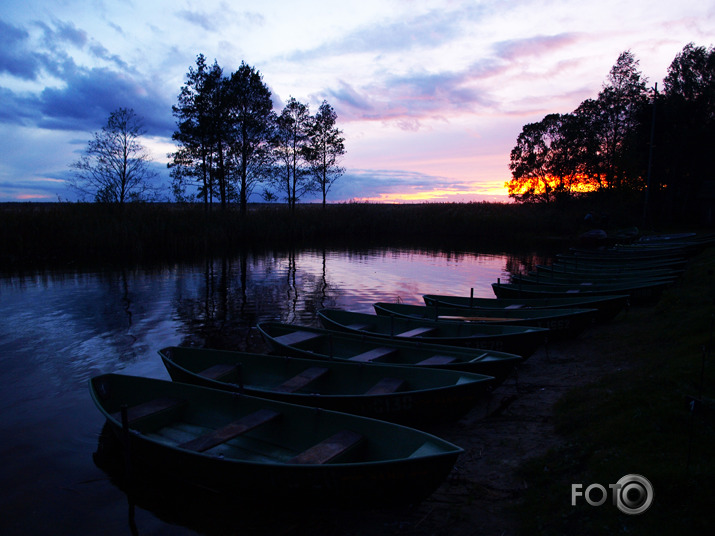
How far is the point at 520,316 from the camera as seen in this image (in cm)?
1166

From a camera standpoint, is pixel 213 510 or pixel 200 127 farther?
pixel 200 127

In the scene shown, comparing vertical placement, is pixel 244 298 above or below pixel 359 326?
below

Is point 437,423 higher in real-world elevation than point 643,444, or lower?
lower

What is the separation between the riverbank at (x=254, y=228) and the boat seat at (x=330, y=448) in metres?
24.3

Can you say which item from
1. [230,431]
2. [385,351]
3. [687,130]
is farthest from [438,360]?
[687,130]

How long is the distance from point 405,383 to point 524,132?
5353 cm

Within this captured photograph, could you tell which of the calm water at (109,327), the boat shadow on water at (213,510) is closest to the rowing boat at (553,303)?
the calm water at (109,327)

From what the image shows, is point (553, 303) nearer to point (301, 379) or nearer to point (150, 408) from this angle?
point (301, 379)

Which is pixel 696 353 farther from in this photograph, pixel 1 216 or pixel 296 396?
pixel 1 216

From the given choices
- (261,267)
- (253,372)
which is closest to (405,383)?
(253,372)

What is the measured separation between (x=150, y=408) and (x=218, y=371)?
1548 millimetres

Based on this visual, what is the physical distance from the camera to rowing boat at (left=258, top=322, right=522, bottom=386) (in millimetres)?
7598

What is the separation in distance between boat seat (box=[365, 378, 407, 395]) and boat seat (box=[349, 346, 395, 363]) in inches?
36.3

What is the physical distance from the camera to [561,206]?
51.5 metres
